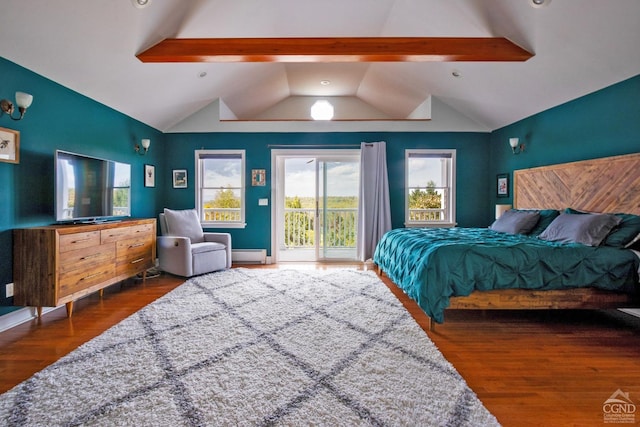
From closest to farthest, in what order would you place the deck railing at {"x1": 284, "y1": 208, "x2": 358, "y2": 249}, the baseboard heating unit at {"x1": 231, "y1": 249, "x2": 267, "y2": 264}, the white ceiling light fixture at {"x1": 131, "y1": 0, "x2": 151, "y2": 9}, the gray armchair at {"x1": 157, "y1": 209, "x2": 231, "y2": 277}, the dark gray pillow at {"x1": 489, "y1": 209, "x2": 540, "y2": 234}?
the white ceiling light fixture at {"x1": 131, "y1": 0, "x2": 151, "y2": 9}, the dark gray pillow at {"x1": 489, "y1": 209, "x2": 540, "y2": 234}, the gray armchair at {"x1": 157, "y1": 209, "x2": 231, "y2": 277}, the baseboard heating unit at {"x1": 231, "y1": 249, "x2": 267, "y2": 264}, the deck railing at {"x1": 284, "y1": 208, "x2": 358, "y2": 249}

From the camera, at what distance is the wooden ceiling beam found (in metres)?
3.30

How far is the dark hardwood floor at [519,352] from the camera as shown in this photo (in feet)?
5.63

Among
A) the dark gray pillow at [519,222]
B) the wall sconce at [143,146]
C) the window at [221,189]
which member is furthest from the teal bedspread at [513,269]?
the wall sconce at [143,146]

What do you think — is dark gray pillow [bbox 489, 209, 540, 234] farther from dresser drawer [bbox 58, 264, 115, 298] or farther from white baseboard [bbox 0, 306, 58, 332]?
white baseboard [bbox 0, 306, 58, 332]

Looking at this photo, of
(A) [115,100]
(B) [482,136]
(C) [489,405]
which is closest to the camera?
(C) [489,405]

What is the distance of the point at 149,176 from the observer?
16.4 ft

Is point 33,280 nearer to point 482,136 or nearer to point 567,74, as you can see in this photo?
point 567,74

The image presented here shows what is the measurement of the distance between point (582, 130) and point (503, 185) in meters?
1.56

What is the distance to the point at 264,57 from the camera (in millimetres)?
3371

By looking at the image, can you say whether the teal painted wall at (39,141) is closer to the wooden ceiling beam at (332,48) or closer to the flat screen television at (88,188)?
the flat screen television at (88,188)

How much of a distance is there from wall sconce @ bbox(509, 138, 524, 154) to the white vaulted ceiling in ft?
1.24

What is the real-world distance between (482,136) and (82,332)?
20.2 feet

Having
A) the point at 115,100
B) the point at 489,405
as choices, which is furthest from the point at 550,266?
the point at 115,100

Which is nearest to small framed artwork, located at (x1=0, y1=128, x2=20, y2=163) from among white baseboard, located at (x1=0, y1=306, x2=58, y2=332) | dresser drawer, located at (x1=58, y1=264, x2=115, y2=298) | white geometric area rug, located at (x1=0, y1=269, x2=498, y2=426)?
dresser drawer, located at (x1=58, y1=264, x2=115, y2=298)
